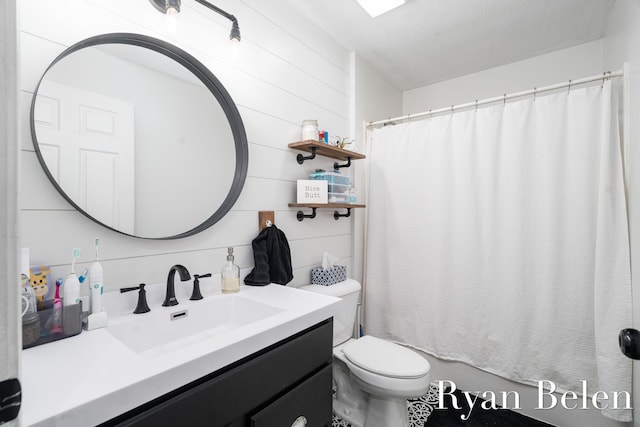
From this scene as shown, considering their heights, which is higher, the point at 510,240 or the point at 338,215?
the point at 338,215

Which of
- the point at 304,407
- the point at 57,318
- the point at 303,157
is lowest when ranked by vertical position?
the point at 304,407

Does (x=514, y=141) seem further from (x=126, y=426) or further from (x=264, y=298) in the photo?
(x=126, y=426)

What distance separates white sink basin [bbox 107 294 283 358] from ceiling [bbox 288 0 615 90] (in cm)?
166

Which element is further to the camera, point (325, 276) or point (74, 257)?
point (325, 276)

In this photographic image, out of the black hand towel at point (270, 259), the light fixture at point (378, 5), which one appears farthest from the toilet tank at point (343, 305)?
the light fixture at point (378, 5)

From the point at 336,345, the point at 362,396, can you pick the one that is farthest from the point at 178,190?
the point at 362,396

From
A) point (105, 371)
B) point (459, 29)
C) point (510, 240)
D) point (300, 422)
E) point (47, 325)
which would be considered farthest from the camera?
point (459, 29)

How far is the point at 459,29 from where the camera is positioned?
201cm

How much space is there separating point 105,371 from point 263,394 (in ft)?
1.39

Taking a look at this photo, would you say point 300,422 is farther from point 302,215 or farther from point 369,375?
point 302,215

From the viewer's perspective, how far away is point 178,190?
1.29m

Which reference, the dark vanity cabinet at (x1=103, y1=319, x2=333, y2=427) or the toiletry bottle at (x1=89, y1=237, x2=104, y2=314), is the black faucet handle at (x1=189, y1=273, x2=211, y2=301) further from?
the dark vanity cabinet at (x1=103, y1=319, x2=333, y2=427)

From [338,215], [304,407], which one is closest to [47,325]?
[304,407]

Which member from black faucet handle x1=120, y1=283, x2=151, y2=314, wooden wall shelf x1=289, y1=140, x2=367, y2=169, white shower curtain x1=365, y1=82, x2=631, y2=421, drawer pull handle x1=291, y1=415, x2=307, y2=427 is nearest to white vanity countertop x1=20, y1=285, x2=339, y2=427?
black faucet handle x1=120, y1=283, x2=151, y2=314
